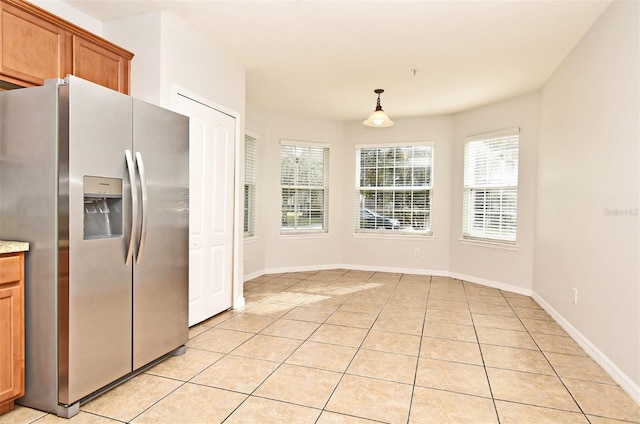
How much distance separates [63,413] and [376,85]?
4153 mm

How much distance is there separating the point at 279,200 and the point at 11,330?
14.2ft

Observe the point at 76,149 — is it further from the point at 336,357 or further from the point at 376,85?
the point at 376,85

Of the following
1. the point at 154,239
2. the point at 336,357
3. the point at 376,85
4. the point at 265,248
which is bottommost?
the point at 336,357

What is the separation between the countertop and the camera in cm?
192

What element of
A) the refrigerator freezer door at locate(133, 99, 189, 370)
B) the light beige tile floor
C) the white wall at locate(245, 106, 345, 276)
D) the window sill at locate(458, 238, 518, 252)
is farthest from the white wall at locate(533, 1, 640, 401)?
the white wall at locate(245, 106, 345, 276)

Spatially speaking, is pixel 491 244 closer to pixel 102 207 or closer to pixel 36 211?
pixel 102 207

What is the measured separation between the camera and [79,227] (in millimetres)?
1990

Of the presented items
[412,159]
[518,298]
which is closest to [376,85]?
[412,159]

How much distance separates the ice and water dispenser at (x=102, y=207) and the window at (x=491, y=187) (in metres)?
4.62

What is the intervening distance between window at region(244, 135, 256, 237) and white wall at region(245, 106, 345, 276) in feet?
0.47

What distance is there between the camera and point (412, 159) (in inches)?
244

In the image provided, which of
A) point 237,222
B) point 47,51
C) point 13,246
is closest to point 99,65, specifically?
point 47,51

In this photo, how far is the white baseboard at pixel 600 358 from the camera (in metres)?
2.29

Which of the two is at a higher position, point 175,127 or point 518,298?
point 175,127
